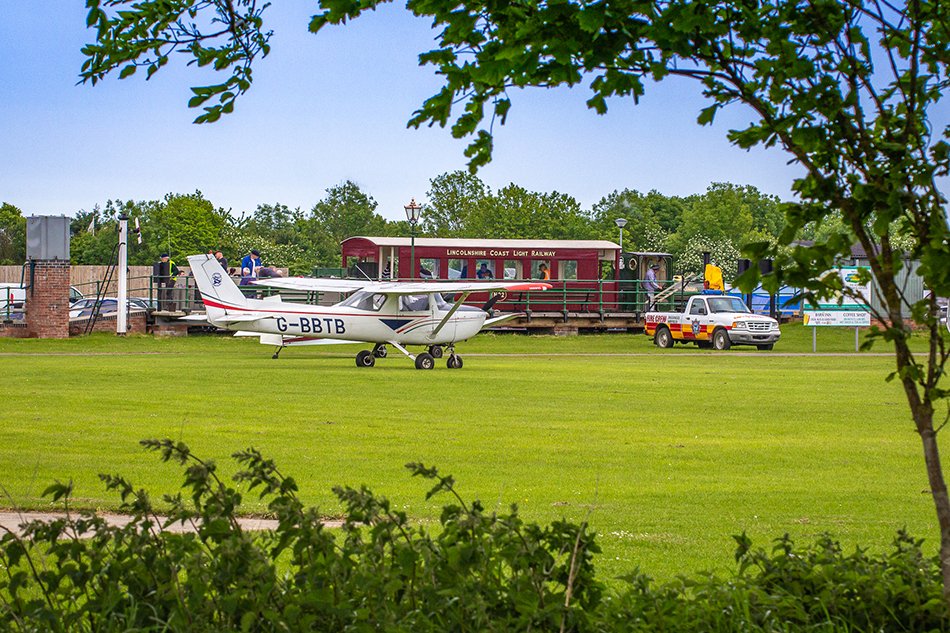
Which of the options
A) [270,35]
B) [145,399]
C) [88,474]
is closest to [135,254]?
[145,399]

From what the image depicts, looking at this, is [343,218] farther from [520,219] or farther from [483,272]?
[483,272]

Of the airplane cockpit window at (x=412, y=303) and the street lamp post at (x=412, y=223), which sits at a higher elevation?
the street lamp post at (x=412, y=223)

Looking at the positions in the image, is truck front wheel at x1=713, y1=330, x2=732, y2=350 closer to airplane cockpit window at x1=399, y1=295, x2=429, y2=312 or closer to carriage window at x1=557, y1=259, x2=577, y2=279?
carriage window at x1=557, y1=259, x2=577, y2=279

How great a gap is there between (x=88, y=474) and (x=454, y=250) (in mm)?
41021

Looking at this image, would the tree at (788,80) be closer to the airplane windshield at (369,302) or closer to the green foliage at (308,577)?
the green foliage at (308,577)

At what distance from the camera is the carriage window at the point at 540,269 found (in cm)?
5178

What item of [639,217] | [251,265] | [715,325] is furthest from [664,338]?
[639,217]

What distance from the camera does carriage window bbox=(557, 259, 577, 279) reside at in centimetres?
5256

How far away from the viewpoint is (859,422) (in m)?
17.6

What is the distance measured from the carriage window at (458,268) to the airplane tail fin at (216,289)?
59.3 feet

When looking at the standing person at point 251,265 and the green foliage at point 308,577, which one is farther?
the standing person at point 251,265

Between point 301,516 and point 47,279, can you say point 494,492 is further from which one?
point 47,279

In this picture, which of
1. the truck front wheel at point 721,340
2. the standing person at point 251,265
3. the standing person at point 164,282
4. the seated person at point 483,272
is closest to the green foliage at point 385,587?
the truck front wheel at point 721,340

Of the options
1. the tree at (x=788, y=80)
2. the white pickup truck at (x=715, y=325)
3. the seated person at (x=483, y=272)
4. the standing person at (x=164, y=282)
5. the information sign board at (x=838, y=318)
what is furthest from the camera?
the seated person at (x=483, y=272)
